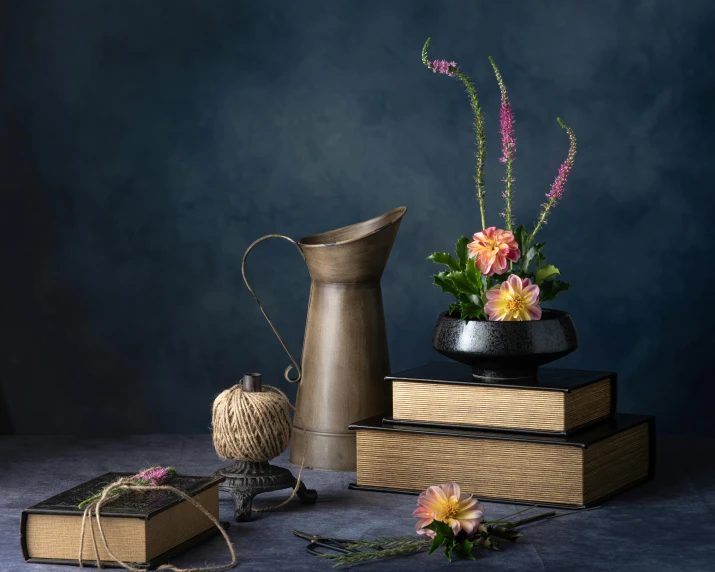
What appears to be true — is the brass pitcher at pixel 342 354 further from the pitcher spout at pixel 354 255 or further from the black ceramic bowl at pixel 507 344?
the black ceramic bowl at pixel 507 344

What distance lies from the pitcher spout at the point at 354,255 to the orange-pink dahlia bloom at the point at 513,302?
0.96 ft

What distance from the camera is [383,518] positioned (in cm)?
178

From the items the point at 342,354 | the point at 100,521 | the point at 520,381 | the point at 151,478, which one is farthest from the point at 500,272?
the point at 100,521

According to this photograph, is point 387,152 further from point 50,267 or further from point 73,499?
point 73,499

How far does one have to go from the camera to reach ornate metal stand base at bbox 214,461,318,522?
5.82ft

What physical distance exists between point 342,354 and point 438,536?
634 mm

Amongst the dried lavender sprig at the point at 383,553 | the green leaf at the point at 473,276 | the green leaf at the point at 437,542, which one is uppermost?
the green leaf at the point at 473,276

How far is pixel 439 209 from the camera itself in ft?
8.15

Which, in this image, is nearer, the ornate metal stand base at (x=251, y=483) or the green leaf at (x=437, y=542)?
the green leaf at (x=437, y=542)

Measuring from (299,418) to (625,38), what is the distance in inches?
40.4

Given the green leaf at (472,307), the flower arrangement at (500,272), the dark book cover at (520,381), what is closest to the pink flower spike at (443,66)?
the flower arrangement at (500,272)

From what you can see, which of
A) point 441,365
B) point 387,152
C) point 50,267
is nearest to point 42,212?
point 50,267

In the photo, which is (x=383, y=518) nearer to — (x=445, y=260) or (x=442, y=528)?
(x=442, y=528)

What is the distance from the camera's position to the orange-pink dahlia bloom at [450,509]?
1.58m
